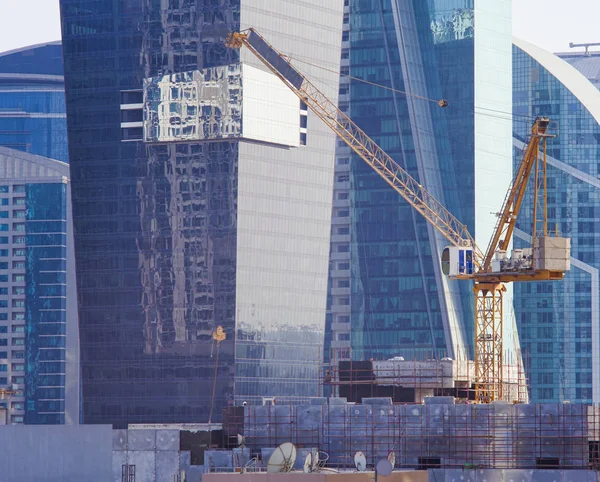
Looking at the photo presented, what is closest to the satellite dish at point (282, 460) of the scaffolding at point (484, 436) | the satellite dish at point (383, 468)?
the satellite dish at point (383, 468)

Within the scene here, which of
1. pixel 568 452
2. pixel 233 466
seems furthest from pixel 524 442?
pixel 233 466

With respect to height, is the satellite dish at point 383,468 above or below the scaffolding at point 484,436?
above

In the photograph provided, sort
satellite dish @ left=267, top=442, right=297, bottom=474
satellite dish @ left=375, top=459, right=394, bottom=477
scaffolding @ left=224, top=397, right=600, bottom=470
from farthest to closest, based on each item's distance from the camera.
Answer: scaffolding @ left=224, top=397, right=600, bottom=470 → satellite dish @ left=267, top=442, right=297, bottom=474 → satellite dish @ left=375, top=459, right=394, bottom=477

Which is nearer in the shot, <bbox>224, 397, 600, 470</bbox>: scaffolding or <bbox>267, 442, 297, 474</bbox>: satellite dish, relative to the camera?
<bbox>267, 442, 297, 474</bbox>: satellite dish

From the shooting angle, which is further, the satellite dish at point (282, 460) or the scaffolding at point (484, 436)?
the scaffolding at point (484, 436)

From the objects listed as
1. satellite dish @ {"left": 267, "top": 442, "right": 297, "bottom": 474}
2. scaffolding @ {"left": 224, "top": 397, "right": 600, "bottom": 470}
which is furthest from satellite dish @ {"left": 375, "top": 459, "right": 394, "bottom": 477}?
scaffolding @ {"left": 224, "top": 397, "right": 600, "bottom": 470}

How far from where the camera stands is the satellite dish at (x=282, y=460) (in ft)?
495

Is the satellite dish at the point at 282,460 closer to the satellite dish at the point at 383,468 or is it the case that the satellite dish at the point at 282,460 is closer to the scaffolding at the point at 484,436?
the satellite dish at the point at 383,468

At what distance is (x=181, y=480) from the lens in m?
197

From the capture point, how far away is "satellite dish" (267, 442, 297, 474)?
151 meters

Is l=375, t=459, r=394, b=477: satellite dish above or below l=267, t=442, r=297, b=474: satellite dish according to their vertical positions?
above

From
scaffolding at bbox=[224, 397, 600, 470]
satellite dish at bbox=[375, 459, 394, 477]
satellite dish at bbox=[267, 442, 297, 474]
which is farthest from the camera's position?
scaffolding at bbox=[224, 397, 600, 470]

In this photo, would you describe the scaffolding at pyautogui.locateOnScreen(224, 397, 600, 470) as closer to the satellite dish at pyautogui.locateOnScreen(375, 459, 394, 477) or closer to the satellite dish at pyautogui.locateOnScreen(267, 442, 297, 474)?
the satellite dish at pyautogui.locateOnScreen(267, 442, 297, 474)

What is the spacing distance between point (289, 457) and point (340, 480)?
52.1ft
